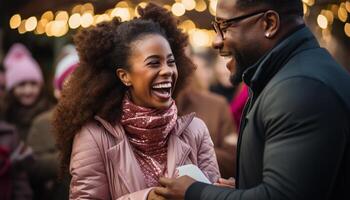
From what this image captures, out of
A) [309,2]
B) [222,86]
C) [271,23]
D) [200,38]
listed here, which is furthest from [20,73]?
[271,23]

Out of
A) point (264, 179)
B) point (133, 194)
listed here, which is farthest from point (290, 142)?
point (133, 194)

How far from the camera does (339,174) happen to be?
2822 mm

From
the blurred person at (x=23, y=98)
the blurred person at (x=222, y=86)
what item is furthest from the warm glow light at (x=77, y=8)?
the blurred person at (x=222, y=86)

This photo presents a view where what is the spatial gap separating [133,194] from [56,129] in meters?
0.67

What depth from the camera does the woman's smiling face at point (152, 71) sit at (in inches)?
147

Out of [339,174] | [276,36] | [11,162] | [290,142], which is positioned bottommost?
[11,162]

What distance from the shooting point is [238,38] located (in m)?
3.05

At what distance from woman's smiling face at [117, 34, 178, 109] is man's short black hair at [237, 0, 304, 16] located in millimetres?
808

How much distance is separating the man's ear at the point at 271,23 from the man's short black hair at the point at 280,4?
0.03 metres

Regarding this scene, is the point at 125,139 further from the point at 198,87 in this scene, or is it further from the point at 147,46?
the point at 198,87

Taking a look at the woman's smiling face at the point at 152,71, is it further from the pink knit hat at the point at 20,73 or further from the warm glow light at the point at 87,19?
A: the warm glow light at the point at 87,19

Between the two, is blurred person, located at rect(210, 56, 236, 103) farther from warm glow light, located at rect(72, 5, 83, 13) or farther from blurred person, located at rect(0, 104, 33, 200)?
blurred person, located at rect(0, 104, 33, 200)

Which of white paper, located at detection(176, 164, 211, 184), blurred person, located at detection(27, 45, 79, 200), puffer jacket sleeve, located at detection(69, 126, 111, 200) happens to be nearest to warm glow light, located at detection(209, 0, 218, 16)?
blurred person, located at detection(27, 45, 79, 200)

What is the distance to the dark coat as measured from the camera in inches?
105
